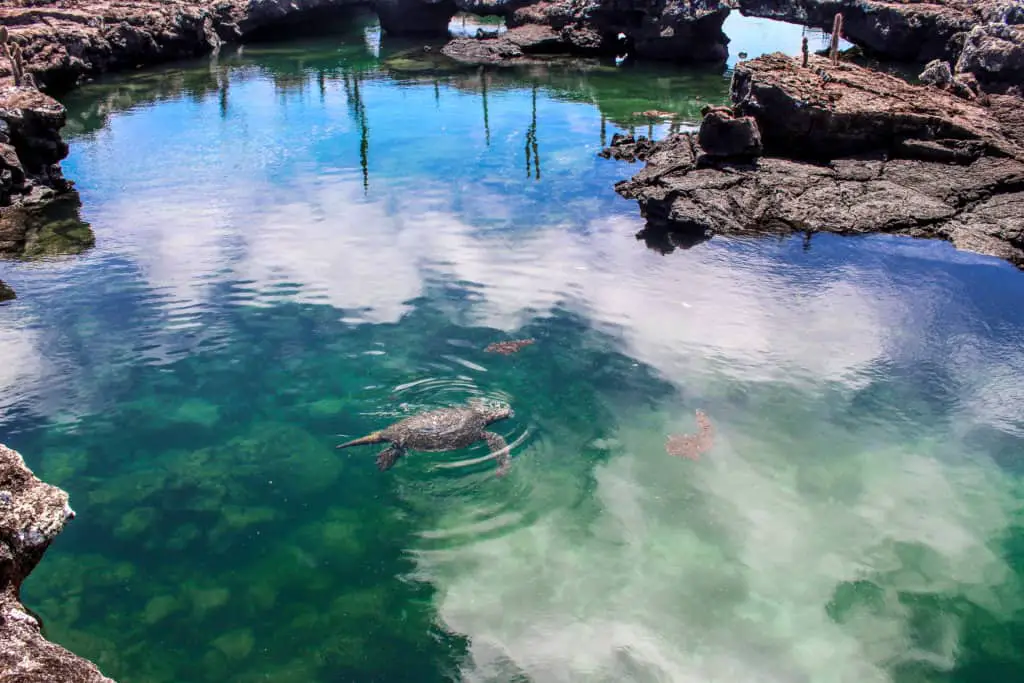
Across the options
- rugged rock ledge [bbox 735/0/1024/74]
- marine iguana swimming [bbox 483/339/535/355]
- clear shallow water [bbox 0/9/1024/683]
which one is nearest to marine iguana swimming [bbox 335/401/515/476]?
clear shallow water [bbox 0/9/1024/683]

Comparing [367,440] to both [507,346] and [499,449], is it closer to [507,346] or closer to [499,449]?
[499,449]

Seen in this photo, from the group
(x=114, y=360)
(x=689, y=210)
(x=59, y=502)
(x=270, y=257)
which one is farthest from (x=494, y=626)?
(x=689, y=210)

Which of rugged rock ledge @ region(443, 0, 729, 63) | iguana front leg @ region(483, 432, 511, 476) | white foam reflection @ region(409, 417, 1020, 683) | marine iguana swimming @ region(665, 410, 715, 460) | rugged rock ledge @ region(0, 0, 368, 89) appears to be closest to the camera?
white foam reflection @ region(409, 417, 1020, 683)

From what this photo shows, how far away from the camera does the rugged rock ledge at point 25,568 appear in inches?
171

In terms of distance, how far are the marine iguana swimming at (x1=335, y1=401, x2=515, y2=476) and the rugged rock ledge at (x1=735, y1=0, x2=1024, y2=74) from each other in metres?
28.7

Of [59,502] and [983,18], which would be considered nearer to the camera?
[59,502]

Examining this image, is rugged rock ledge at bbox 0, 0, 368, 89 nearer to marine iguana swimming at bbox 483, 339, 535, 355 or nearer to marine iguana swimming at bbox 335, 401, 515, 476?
marine iguana swimming at bbox 483, 339, 535, 355

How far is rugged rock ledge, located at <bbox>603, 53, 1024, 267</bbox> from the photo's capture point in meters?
17.7

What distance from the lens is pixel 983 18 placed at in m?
32.3

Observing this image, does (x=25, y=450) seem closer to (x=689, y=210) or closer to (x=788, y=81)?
(x=689, y=210)

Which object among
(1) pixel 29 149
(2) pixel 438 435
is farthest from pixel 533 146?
(2) pixel 438 435

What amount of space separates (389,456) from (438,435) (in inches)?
28.1

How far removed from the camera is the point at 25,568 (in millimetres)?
5191

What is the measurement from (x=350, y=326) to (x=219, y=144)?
14547 millimetres
